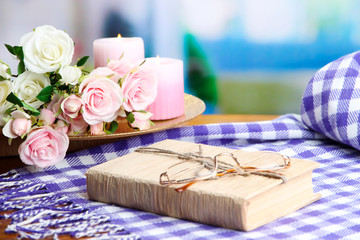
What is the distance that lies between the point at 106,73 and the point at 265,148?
302mm

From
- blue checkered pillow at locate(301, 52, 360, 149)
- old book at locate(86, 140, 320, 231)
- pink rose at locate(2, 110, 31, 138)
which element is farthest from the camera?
blue checkered pillow at locate(301, 52, 360, 149)

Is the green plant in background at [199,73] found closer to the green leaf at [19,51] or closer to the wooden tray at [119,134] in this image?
the wooden tray at [119,134]

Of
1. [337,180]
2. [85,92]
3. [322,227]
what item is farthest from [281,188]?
[85,92]

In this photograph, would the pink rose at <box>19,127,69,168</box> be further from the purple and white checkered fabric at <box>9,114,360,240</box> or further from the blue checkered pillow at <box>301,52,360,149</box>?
the blue checkered pillow at <box>301,52,360,149</box>

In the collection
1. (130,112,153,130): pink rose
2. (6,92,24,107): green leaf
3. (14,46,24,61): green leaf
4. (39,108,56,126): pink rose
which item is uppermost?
(14,46,24,61): green leaf

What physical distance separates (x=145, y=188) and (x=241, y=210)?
129mm

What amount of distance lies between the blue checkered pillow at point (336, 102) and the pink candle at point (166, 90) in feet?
0.75

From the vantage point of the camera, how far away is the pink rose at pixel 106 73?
2.96 feet

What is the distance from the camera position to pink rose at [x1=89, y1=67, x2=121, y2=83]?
35.5 inches

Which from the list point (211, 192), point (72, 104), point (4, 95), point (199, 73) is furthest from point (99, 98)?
point (199, 73)

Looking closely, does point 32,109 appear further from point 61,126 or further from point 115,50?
point 115,50

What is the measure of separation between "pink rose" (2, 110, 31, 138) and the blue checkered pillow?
1.57ft

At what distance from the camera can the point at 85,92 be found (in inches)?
34.6

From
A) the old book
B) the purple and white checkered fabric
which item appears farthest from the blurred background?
the old book
